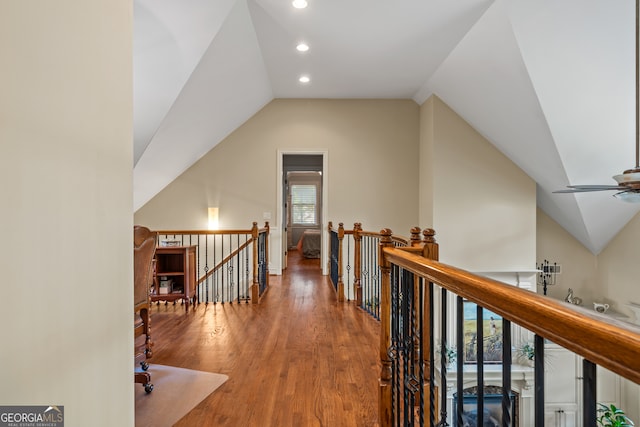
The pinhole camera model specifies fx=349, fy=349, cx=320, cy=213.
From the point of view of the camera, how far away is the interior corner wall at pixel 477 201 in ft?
20.0

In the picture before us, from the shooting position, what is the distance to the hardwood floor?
2107 mm

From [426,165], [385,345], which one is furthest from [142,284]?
[426,165]

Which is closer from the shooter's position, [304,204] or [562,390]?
[562,390]

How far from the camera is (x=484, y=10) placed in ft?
12.2

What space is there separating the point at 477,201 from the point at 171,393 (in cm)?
551

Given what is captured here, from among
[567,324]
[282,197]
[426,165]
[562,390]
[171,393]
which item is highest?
[426,165]

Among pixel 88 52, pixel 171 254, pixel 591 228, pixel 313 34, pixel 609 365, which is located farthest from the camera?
pixel 591 228

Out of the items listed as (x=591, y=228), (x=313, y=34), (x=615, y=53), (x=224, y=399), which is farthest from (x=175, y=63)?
(x=591, y=228)

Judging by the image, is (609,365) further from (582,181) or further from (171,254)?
(582,181)

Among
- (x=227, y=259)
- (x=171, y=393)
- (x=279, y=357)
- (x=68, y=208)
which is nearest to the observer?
(x=68, y=208)

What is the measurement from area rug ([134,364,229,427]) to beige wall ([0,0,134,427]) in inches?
34.3

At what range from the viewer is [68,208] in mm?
1021

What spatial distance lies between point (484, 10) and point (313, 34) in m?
1.92

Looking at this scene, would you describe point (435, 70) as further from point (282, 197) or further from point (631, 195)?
point (282, 197)
